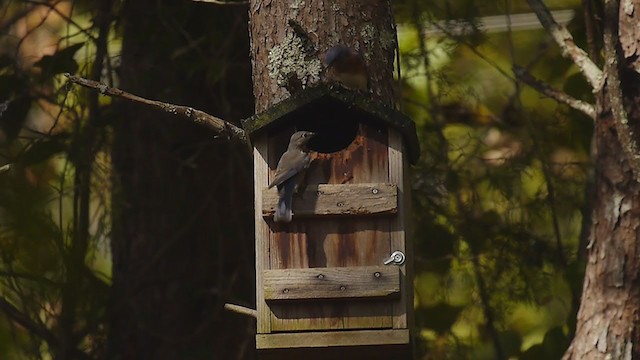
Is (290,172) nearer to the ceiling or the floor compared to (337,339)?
nearer to the ceiling

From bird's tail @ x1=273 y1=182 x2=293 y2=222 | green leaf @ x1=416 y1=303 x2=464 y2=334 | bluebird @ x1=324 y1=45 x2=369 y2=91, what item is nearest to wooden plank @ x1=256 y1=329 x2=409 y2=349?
bird's tail @ x1=273 y1=182 x2=293 y2=222

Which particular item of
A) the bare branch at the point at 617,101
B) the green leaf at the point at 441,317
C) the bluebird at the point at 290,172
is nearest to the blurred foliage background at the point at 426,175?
the green leaf at the point at 441,317

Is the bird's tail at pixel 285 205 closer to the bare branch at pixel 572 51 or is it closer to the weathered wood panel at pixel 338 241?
the weathered wood panel at pixel 338 241

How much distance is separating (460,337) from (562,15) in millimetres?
1532

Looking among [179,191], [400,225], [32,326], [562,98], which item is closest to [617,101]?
[562,98]

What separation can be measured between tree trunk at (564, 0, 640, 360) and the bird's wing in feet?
5.43

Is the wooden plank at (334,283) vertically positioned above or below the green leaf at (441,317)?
above

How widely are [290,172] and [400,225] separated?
0.32m

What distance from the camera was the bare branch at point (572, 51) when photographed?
181 inches

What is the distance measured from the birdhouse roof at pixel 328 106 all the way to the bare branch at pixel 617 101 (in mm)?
1075

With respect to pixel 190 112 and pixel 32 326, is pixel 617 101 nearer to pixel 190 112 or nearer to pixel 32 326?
pixel 190 112

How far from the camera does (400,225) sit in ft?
11.0

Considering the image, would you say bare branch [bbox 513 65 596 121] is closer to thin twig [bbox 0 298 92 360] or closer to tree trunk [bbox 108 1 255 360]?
tree trunk [bbox 108 1 255 360]

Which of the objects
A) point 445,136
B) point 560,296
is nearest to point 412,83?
point 445,136
